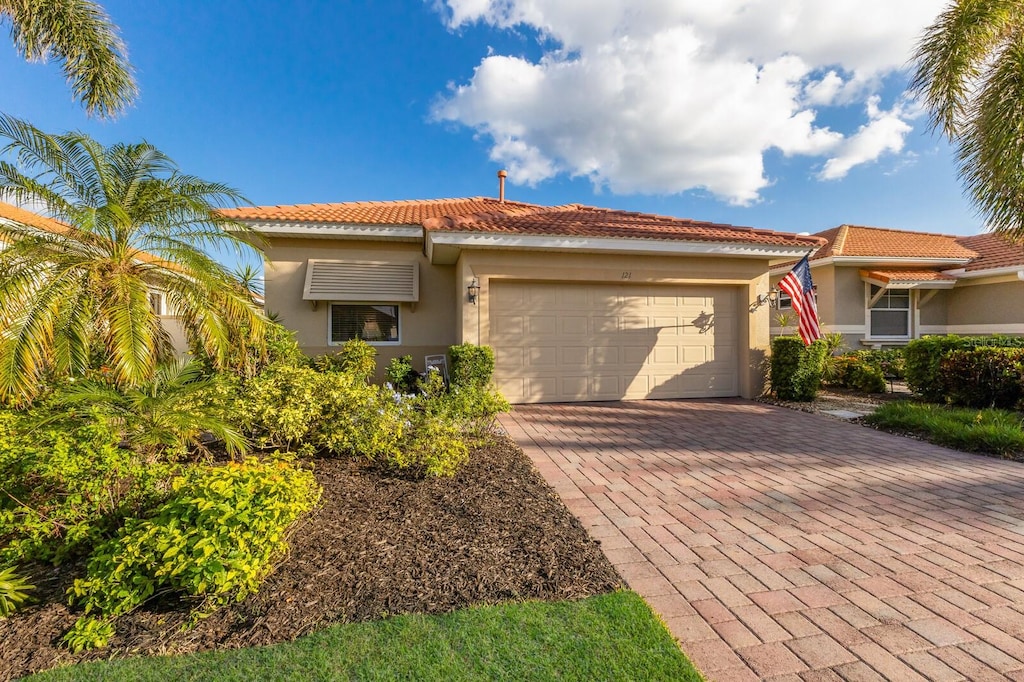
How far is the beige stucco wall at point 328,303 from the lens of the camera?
1054 centimetres

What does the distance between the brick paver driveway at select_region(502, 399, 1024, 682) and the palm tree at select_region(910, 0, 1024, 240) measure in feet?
16.9

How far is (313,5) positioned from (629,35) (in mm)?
6737

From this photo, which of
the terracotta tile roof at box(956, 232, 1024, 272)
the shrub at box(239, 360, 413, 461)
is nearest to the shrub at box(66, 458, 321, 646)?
the shrub at box(239, 360, 413, 461)

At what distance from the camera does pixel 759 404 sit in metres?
9.91

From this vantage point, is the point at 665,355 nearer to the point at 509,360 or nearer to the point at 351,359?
the point at 509,360

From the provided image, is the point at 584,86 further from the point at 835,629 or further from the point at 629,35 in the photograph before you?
the point at 835,629

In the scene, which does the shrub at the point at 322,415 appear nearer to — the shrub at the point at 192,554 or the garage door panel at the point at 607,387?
the shrub at the point at 192,554

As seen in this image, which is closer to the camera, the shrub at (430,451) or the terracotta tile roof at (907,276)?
the shrub at (430,451)

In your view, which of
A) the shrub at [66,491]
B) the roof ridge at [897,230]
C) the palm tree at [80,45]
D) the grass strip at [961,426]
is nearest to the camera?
the shrub at [66,491]

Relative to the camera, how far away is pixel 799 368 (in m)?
9.91

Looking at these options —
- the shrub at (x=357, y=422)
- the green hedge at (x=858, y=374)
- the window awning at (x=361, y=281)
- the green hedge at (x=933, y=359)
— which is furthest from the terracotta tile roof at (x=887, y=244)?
the shrub at (x=357, y=422)

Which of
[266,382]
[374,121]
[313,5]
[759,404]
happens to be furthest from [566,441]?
[374,121]

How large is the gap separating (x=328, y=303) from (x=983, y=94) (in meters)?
13.9

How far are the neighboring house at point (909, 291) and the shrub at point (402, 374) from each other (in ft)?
44.0
